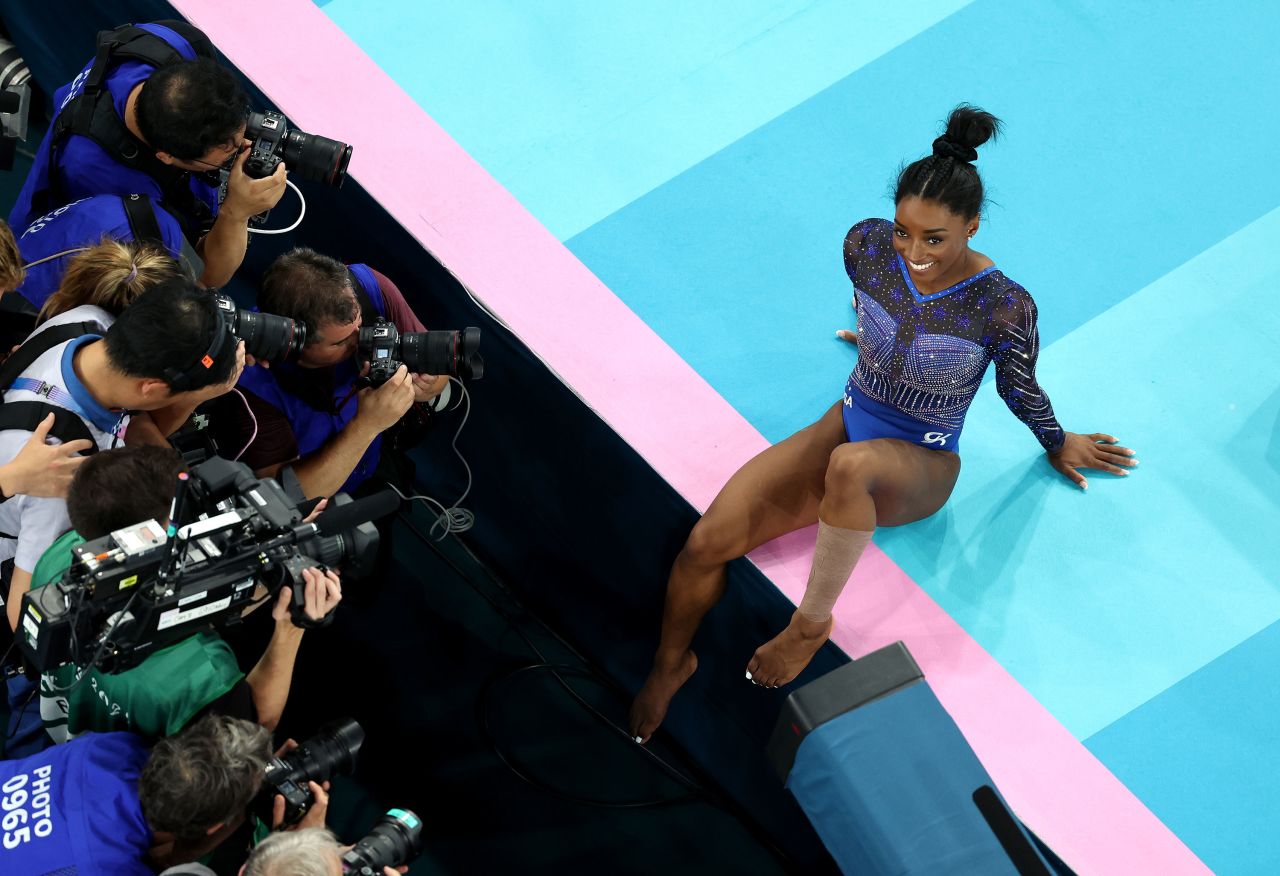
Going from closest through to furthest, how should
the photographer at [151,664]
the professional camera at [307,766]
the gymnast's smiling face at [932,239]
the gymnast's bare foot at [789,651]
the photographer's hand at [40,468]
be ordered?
the photographer at [151,664] → the photographer's hand at [40,468] → the professional camera at [307,766] → the gymnast's smiling face at [932,239] → the gymnast's bare foot at [789,651]

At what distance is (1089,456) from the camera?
126 inches

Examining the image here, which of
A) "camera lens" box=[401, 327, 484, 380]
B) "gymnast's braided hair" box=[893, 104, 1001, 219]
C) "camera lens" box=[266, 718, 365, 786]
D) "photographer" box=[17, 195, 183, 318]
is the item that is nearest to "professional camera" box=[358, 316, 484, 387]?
"camera lens" box=[401, 327, 484, 380]

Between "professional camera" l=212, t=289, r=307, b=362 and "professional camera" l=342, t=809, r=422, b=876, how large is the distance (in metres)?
1.04

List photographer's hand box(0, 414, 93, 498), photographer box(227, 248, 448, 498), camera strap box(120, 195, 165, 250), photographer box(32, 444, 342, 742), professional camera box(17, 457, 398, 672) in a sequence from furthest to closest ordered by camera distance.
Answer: camera strap box(120, 195, 165, 250)
photographer box(227, 248, 448, 498)
photographer's hand box(0, 414, 93, 498)
photographer box(32, 444, 342, 742)
professional camera box(17, 457, 398, 672)

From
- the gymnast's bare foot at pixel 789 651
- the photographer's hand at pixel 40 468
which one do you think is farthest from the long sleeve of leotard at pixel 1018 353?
the photographer's hand at pixel 40 468

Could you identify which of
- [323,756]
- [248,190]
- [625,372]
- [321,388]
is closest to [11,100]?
[248,190]

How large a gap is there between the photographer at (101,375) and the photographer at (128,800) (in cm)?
40

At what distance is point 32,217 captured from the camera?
10.9ft

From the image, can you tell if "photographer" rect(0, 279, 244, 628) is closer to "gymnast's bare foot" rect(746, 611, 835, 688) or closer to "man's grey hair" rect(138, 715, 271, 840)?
"man's grey hair" rect(138, 715, 271, 840)

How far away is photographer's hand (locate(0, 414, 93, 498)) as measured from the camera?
2.41m

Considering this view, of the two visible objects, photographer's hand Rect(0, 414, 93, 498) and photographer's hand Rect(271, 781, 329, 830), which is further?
photographer's hand Rect(271, 781, 329, 830)

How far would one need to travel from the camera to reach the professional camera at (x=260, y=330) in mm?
2729

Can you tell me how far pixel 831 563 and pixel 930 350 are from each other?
1.74 feet

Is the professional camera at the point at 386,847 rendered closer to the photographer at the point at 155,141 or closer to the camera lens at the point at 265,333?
the camera lens at the point at 265,333
